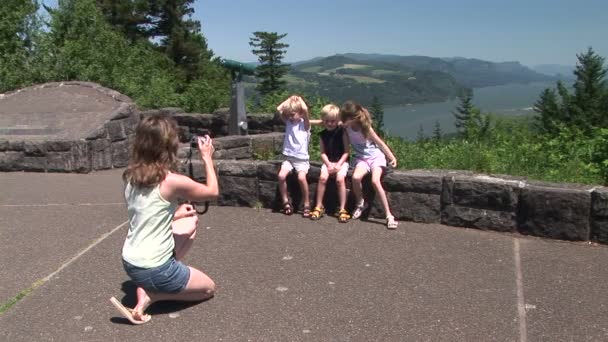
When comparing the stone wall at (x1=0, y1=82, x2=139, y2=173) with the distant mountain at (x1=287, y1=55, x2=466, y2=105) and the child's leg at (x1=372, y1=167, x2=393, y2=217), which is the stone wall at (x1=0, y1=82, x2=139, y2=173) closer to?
the child's leg at (x1=372, y1=167, x2=393, y2=217)

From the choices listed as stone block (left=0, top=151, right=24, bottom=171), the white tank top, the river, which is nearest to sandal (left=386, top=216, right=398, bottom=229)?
the white tank top

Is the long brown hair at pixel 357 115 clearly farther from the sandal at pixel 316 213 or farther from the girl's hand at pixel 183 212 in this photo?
the girl's hand at pixel 183 212

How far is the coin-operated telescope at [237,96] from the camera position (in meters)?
9.83

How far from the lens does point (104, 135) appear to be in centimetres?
952

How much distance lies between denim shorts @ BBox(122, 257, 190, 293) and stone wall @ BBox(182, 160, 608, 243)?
8.20 feet

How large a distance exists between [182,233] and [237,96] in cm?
605

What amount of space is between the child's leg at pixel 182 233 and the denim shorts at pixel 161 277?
0.22 m

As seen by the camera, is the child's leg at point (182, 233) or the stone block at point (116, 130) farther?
the stone block at point (116, 130)

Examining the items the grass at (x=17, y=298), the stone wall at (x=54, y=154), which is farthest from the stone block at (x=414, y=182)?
the stone wall at (x=54, y=154)

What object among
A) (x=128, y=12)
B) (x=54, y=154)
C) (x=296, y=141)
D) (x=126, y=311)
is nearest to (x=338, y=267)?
(x=126, y=311)

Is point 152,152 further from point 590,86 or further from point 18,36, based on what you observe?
point 590,86

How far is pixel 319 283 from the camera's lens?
441cm

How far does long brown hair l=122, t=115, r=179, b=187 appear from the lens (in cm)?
381

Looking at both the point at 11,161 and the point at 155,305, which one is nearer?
the point at 155,305
